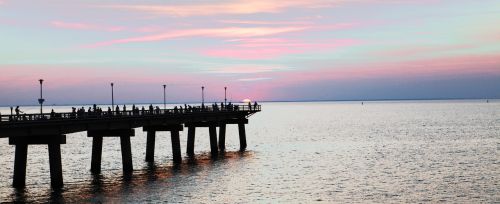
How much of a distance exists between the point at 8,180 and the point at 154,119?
17.0m

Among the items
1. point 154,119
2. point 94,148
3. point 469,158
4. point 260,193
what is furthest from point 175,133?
point 469,158

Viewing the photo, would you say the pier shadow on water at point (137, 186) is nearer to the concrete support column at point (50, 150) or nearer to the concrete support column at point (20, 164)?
the concrete support column at point (20, 164)

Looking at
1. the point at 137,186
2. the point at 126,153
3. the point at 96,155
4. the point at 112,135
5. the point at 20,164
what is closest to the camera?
the point at 20,164

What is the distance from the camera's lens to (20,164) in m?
51.7

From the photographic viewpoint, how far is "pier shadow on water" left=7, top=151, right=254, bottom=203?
48125 mm

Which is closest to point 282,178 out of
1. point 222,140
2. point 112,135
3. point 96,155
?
point 112,135

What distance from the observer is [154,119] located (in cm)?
7200

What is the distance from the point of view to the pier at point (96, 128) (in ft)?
161

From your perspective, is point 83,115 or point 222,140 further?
point 222,140

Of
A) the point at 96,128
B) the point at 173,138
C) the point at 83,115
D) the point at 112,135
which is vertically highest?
the point at 83,115

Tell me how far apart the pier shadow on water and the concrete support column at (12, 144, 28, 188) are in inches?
31.7

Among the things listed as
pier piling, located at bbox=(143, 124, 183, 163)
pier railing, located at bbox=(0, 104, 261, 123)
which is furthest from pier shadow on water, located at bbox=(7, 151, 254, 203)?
pier railing, located at bbox=(0, 104, 261, 123)

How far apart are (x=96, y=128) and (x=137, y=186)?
7795 mm

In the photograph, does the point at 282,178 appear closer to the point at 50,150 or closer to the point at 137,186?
the point at 137,186
